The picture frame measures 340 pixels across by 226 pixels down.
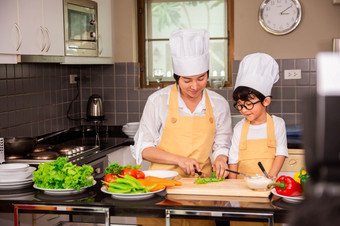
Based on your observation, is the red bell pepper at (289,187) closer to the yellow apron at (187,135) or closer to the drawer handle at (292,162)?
the yellow apron at (187,135)

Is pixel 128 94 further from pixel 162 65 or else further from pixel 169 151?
pixel 169 151

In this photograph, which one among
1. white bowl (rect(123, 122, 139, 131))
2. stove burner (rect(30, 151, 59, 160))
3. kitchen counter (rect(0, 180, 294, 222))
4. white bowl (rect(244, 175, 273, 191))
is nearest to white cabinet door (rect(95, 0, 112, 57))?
white bowl (rect(123, 122, 139, 131))

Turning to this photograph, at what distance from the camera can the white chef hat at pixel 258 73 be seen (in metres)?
2.67

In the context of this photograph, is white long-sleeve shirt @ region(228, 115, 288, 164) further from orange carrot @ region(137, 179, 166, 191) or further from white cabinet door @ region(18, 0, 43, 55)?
white cabinet door @ region(18, 0, 43, 55)

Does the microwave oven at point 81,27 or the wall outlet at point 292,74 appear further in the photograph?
the wall outlet at point 292,74

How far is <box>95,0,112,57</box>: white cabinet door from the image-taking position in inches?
175

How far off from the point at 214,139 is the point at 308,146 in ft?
7.47

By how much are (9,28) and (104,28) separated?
1640mm

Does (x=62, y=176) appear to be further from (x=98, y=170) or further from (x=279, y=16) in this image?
(x=279, y=16)

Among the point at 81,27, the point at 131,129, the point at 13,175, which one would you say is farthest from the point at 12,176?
the point at 131,129

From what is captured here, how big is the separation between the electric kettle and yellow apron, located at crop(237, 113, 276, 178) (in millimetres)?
2287

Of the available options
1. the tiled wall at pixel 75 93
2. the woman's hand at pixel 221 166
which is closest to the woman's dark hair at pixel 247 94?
the woman's hand at pixel 221 166

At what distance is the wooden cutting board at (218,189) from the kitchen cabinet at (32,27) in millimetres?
1394

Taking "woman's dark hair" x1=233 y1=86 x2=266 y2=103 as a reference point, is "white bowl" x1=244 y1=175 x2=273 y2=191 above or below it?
below
